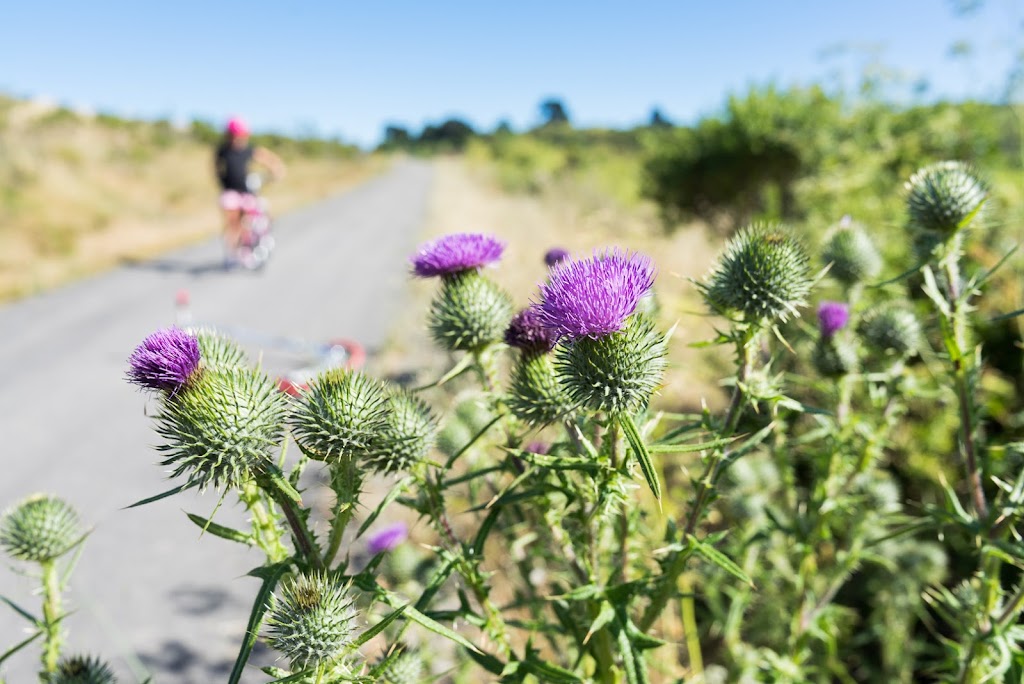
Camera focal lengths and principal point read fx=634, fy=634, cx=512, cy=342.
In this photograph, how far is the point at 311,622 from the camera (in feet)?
5.11

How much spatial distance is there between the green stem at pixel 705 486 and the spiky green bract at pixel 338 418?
917 mm

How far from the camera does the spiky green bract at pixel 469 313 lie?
231cm

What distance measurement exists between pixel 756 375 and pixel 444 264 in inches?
46.3

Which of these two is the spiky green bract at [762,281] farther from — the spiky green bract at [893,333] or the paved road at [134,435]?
the paved road at [134,435]

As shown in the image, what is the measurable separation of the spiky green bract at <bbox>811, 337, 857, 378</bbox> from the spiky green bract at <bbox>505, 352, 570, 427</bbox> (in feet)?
4.95

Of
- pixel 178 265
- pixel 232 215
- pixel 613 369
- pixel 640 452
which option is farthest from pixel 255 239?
pixel 640 452

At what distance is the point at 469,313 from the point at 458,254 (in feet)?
0.81

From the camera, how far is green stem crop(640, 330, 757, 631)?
1785 mm

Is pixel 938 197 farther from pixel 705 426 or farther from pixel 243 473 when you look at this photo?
pixel 243 473

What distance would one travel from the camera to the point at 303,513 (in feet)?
5.48

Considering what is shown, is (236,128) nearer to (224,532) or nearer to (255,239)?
(255,239)

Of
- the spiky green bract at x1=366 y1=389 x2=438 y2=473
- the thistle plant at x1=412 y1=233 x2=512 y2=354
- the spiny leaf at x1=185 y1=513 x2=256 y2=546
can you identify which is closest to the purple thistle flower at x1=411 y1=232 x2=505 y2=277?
the thistle plant at x1=412 y1=233 x2=512 y2=354

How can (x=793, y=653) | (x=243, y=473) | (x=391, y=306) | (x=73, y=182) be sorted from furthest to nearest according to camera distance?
1. (x=73, y=182)
2. (x=391, y=306)
3. (x=793, y=653)
4. (x=243, y=473)

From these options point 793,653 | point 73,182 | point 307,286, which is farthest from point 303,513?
point 73,182
